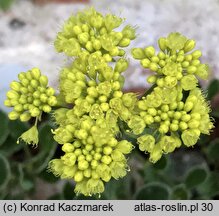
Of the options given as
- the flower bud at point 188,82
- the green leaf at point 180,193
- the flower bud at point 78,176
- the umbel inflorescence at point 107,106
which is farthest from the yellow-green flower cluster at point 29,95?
the green leaf at point 180,193

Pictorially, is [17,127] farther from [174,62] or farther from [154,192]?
[174,62]

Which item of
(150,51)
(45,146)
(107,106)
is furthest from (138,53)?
(45,146)

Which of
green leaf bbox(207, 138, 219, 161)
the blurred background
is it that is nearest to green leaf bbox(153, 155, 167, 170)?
the blurred background

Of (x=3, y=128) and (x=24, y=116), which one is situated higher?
(x=3, y=128)

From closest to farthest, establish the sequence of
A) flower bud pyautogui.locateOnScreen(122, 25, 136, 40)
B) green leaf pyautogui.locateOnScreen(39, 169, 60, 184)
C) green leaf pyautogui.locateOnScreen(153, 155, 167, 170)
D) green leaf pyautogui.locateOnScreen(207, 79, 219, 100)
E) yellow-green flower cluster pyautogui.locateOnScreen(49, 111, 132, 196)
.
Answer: yellow-green flower cluster pyautogui.locateOnScreen(49, 111, 132, 196) < flower bud pyautogui.locateOnScreen(122, 25, 136, 40) < green leaf pyautogui.locateOnScreen(153, 155, 167, 170) < green leaf pyautogui.locateOnScreen(39, 169, 60, 184) < green leaf pyautogui.locateOnScreen(207, 79, 219, 100)

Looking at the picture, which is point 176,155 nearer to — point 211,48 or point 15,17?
point 211,48

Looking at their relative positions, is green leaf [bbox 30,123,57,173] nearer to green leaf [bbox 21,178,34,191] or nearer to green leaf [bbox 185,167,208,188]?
green leaf [bbox 21,178,34,191]
